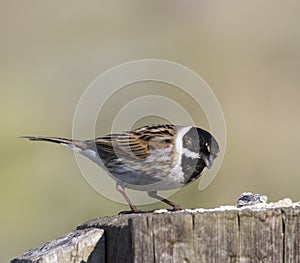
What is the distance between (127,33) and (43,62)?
2.22 meters

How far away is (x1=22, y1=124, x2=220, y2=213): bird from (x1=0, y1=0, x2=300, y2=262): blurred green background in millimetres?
2650

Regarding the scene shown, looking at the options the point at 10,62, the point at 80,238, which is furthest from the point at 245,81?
the point at 80,238

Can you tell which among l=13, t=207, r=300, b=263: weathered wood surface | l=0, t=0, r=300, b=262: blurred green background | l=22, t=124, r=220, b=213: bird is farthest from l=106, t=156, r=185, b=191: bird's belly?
l=0, t=0, r=300, b=262: blurred green background

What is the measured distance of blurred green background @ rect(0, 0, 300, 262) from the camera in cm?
1070

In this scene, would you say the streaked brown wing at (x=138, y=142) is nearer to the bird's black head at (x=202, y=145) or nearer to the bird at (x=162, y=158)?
the bird at (x=162, y=158)

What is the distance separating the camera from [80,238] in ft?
13.3

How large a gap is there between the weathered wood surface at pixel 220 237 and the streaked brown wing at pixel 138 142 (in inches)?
106

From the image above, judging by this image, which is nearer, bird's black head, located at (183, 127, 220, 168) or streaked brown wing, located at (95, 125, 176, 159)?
bird's black head, located at (183, 127, 220, 168)

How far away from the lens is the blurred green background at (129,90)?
10.7 metres

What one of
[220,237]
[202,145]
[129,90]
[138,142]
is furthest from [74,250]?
[129,90]

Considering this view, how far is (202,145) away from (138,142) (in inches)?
17.0

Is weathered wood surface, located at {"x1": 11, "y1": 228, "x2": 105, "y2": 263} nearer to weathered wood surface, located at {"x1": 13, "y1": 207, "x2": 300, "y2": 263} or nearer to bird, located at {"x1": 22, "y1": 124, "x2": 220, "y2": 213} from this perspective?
weathered wood surface, located at {"x1": 13, "y1": 207, "x2": 300, "y2": 263}

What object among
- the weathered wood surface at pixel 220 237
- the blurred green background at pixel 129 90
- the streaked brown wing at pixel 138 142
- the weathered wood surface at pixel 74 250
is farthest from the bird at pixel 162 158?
the blurred green background at pixel 129 90

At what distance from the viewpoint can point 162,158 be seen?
6395 millimetres
